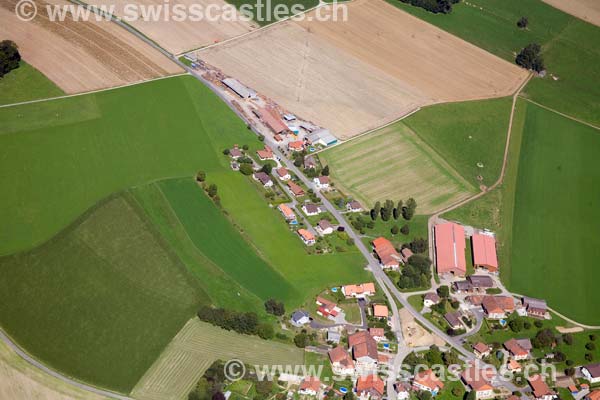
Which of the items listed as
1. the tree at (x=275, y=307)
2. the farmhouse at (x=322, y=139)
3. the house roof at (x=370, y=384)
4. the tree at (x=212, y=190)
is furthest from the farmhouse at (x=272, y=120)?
the house roof at (x=370, y=384)

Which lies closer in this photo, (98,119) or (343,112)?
(98,119)

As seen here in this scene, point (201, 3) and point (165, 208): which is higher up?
point (201, 3)

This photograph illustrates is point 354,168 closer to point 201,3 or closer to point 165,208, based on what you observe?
point 165,208

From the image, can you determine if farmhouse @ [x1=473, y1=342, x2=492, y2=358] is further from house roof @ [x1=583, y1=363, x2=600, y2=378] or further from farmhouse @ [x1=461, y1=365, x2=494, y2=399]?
house roof @ [x1=583, y1=363, x2=600, y2=378]

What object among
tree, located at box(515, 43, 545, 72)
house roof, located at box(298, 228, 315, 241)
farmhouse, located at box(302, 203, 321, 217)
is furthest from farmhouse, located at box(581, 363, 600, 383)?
tree, located at box(515, 43, 545, 72)

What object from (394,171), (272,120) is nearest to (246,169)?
(272,120)

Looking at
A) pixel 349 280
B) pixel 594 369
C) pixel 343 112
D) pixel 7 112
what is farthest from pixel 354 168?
pixel 7 112

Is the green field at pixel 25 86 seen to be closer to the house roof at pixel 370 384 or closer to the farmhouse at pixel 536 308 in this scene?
the house roof at pixel 370 384
